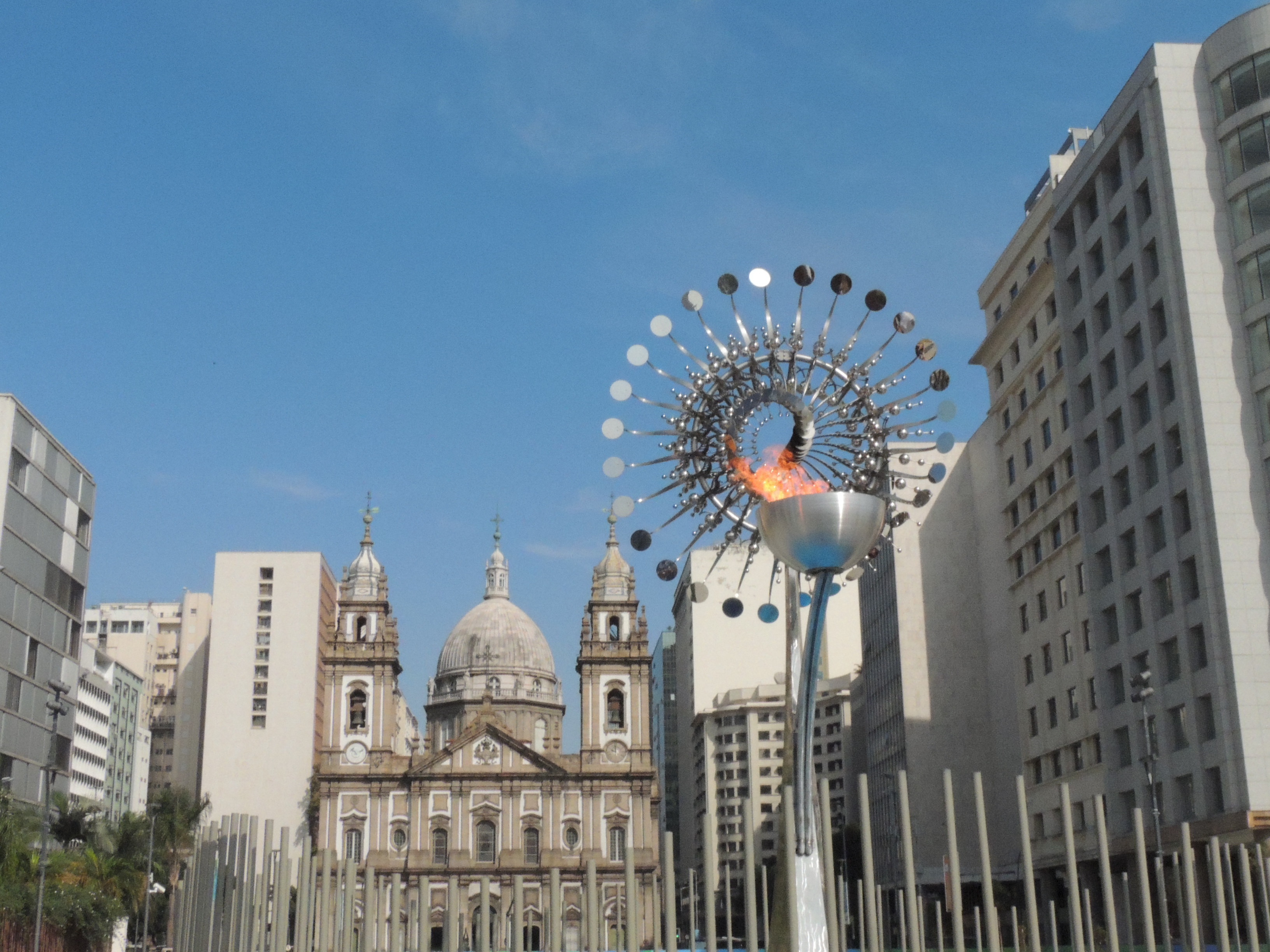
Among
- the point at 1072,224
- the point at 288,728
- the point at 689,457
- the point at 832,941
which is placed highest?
the point at 1072,224

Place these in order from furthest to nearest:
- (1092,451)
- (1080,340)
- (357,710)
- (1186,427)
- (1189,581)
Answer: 1. (357,710)
2. (1080,340)
3. (1092,451)
4. (1189,581)
5. (1186,427)

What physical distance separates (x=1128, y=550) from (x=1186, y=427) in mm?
5433

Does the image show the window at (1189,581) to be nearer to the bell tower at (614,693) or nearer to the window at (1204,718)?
the window at (1204,718)

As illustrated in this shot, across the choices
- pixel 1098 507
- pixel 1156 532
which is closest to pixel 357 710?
pixel 1098 507

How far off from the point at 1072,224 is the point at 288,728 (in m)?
69.1

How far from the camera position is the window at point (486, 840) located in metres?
82.7

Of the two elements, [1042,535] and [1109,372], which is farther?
[1042,535]

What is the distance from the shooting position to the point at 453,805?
83375 millimetres

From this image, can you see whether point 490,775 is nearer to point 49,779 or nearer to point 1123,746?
point 1123,746

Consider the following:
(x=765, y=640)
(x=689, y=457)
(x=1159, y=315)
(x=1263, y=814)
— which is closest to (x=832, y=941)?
(x=689, y=457)

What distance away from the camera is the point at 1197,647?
37969 millimetres

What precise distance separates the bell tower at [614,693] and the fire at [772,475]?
64.4 metres

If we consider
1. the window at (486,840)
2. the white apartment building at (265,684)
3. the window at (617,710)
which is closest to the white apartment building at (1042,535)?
the window at (617,710)

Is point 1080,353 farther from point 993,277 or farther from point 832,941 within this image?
point 832,941
